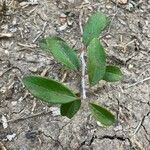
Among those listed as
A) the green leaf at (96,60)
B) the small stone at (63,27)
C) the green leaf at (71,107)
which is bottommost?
the small stone at (63,27)

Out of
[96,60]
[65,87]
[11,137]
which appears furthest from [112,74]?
[11,137]

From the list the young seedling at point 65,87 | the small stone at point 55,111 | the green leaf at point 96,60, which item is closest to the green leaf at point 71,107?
the young seedling at point 65,87

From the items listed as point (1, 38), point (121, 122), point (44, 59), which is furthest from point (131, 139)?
point (1, 38)

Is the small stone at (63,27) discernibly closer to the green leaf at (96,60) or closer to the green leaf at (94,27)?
the green leaf at (94,27)

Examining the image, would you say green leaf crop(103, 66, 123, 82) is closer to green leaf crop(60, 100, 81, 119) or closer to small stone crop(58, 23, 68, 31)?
green leaf crop(60, 100, 81, 119)

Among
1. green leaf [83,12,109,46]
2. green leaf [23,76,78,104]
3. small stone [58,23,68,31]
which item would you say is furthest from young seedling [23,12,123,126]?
small stone [58,23,68,31]

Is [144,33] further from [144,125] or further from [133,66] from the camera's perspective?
[144,125]

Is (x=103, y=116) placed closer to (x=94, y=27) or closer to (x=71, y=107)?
(x=71, y=107)
